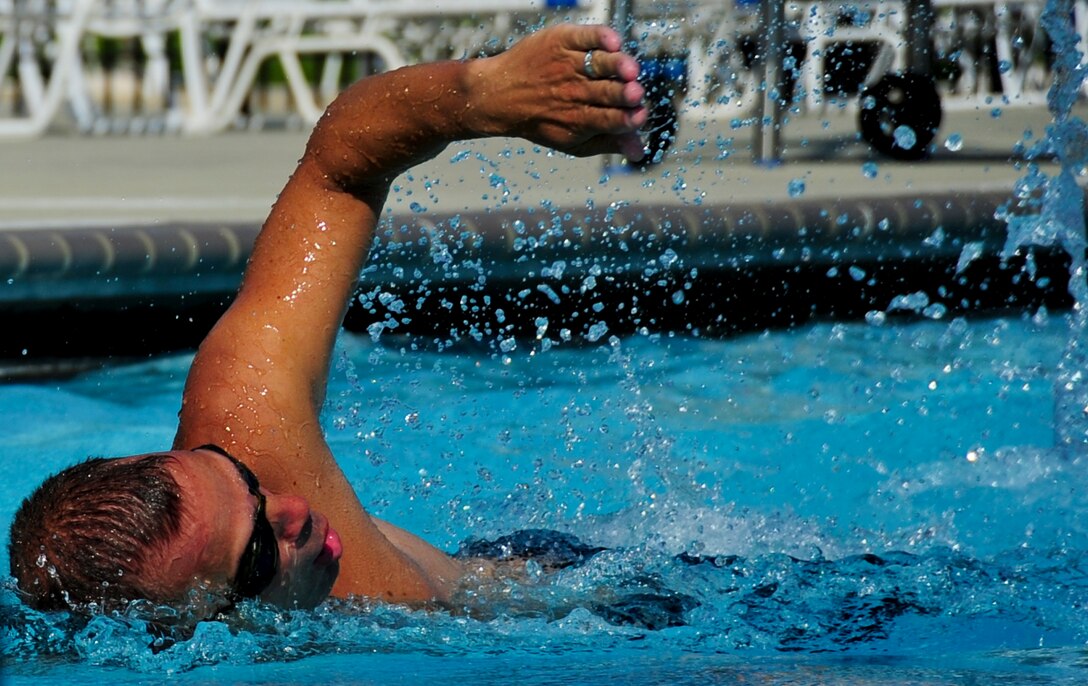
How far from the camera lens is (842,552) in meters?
3.24

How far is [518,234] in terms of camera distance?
473 cm

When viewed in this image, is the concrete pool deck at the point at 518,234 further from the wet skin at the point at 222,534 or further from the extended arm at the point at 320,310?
the wet skin at the point at 222,534

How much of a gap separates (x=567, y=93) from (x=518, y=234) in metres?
2.90

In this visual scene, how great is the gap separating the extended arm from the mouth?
0.08 m

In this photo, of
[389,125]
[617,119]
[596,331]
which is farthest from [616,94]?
[596,331]

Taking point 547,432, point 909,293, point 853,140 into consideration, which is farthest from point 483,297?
point 853,140

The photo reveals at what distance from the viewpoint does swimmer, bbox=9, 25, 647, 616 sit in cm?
190

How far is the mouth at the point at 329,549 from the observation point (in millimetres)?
2176

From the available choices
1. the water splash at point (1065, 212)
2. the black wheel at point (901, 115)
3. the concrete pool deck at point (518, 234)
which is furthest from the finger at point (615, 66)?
the black wheel at point (901, 115)

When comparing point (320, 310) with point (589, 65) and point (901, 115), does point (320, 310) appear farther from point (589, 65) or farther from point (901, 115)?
point (901, 115)

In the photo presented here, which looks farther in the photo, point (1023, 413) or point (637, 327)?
point (637, 327)

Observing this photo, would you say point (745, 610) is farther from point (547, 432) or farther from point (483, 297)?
point (483, 297)

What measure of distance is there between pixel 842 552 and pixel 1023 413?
1.65 metres

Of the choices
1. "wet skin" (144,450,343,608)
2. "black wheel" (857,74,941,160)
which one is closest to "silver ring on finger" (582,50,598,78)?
"wet skin" (144,450,343,608)
